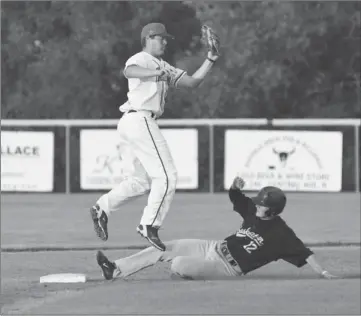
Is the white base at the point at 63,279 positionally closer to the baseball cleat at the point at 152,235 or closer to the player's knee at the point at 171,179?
the baseball cleat at the point at 152,235

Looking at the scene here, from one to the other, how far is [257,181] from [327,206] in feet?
9.02

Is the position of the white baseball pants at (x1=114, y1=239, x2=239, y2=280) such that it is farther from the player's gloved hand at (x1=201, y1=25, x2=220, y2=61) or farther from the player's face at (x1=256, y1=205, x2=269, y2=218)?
the player's gloved hand at (x1=201, y1=25, x2=220, y2=61)

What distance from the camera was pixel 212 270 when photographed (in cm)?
933

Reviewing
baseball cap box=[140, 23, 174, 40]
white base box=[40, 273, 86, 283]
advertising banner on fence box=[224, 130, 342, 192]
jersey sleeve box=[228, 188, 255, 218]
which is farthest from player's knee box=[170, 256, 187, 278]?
advertising banner on fence box=[224, 130, 342, 192]

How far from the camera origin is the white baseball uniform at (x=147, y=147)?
7379mm

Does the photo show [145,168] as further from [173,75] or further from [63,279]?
[63,279]

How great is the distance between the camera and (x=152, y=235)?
7.84 metres

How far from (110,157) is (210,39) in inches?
608

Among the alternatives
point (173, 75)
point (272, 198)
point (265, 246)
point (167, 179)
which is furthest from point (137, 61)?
point (265, 246)

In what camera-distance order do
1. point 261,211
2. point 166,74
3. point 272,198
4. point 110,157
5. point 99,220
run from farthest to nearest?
point 110,157 → point 261,211 → point 272,198 → point 99,220 → point 166,74

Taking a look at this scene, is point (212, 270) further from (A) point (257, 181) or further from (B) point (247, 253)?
(A) point (257, 181)

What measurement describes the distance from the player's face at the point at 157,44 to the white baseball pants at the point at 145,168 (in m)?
0.68

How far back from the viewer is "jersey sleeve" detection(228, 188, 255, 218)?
8844mm

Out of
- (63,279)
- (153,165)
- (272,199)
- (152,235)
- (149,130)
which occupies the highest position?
(149,130)
